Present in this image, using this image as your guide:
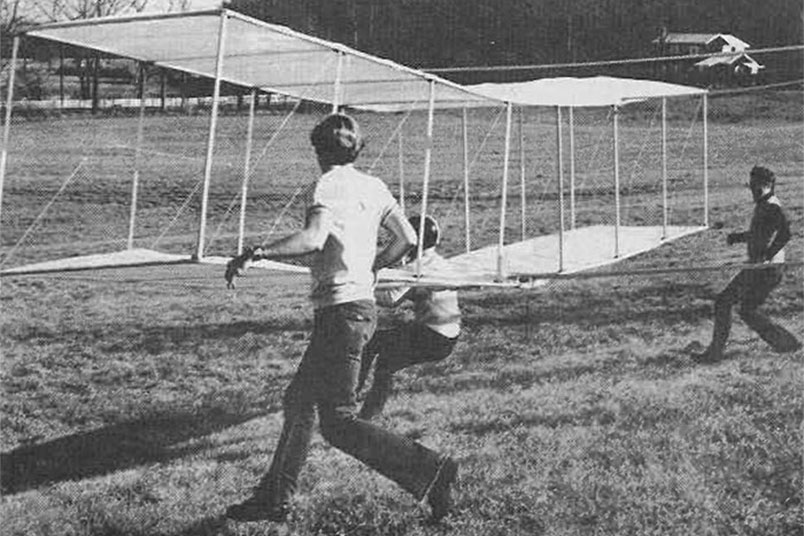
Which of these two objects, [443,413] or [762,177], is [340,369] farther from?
[762,177]

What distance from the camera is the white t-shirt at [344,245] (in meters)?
3.18

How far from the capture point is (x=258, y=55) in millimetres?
5059

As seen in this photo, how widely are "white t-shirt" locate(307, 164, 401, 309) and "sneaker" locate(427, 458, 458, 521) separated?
0.60 m

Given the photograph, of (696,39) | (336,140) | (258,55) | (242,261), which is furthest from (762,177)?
(696,39)

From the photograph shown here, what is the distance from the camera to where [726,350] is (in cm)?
588

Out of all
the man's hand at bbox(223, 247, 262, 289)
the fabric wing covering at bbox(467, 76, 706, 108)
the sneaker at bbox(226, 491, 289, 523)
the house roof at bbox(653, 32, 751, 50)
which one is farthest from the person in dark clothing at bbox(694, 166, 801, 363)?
the house roof at bbox(653, 32, 751, 50)

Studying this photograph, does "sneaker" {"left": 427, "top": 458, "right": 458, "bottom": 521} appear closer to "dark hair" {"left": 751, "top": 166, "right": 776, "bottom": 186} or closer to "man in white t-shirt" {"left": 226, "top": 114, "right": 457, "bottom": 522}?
"man in white t-shirt" {"left": 226, "top": 114, "right": 457, "bottom": 522}

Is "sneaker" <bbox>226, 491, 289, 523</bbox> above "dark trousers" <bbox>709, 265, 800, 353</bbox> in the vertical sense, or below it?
below

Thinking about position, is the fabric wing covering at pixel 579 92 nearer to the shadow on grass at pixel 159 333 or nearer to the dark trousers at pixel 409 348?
the shadow on grass at pixel 159 333

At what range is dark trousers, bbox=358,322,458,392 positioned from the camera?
4414 mm

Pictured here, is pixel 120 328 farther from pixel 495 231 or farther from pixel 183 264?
pixel 495 231

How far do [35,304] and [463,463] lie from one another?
16.5ft

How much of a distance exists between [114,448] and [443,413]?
4.60 ft

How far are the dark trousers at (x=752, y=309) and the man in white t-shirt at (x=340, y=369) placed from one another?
3005 millimetres
